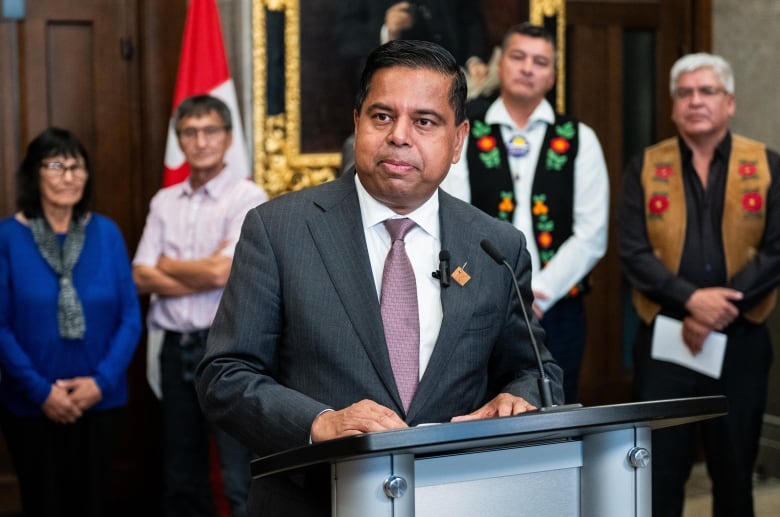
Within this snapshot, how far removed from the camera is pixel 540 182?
4203 millimetres

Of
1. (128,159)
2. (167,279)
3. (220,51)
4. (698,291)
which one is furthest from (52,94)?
(698,291)

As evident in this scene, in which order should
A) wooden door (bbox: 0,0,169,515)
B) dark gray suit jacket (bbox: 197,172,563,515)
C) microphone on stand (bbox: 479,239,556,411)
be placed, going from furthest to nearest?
wooden door (bbox: 0,0,169,515), dark gray suit jacket (bbox: 197,172,563,515), microphone on stand (bbox: 479,239,556,411)

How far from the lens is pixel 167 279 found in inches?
175

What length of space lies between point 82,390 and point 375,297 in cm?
237

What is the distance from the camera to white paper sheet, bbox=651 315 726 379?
4078 millimetres

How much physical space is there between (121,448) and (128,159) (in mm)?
1281

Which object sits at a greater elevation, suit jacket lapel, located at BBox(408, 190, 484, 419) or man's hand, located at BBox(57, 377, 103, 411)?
suit jacket lapel, located at BBox(408, 190, 484, 419)

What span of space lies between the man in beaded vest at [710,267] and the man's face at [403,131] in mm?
2212

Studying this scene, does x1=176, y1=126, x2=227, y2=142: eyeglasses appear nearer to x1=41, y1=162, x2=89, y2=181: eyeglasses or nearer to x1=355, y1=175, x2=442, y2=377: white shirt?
x1=41, y1=162, x2=89, y2=181: eyeglasses

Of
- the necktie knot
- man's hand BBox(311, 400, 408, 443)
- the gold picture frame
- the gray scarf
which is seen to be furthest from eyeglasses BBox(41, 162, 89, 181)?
man's hand BBox(311, 400, 408, 443)

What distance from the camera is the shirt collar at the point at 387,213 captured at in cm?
212

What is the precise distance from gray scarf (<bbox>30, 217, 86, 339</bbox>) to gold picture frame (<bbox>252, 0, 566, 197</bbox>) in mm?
1107

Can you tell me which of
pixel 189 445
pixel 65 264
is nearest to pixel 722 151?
pixel 189 445

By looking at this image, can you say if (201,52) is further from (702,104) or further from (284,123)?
(702,104)
